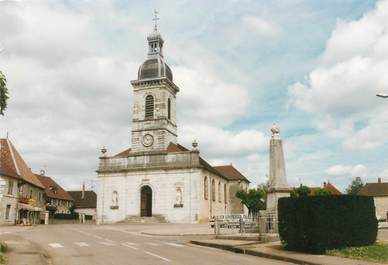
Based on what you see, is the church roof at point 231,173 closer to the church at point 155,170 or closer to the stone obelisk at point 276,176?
the church at point 155,170

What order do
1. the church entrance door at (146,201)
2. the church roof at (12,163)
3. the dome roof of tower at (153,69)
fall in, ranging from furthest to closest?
the dome roof of tower at (153,69)
the church entrance door at (146,201)
the church roof at (12,163)

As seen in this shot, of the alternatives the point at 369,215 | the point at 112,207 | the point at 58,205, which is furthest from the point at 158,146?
the point at 369,215

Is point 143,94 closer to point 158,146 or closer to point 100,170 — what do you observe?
point 158,146

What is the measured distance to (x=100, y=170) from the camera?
53.8m

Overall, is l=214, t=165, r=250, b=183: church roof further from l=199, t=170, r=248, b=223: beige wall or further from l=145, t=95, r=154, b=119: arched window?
l=145, t=95, r=154, b=119: arched window

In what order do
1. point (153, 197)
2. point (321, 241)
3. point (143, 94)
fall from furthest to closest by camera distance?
point (143, 94) → point (153, 197) → point (321, 241)

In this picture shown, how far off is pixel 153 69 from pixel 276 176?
3767cm

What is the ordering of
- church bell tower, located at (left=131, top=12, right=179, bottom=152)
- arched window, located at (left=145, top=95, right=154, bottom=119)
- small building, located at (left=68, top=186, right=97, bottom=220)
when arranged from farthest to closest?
1. small building, located at (left=68, top=186, right=97, bottom=220)
2. arched window, located at (left=145, top=95, right=154, bottom=119)
3. church bell tower, located at (left=131, top=12, right=179, bottom=152)

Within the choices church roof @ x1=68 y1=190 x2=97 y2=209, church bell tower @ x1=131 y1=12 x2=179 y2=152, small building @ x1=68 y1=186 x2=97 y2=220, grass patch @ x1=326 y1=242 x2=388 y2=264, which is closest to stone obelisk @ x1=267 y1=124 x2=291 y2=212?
grass patch @ x1=326 y1=242 x2=388 y2=264

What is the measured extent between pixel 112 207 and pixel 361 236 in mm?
41267

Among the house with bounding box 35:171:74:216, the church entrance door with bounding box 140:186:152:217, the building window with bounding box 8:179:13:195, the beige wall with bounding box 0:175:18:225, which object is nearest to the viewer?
the beige wall with bounding box 0:175:18:225

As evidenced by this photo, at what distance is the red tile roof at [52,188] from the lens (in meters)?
70.6

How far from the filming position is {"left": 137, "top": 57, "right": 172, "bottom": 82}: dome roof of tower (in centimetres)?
5531

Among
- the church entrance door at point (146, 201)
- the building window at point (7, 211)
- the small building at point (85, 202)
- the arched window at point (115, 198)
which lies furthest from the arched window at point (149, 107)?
the small building at point (85, 202)
